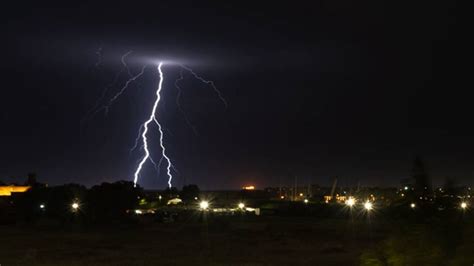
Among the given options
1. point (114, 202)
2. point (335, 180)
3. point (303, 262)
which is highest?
point (335, 180)

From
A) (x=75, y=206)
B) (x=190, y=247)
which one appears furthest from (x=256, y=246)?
(x=75, y=206)

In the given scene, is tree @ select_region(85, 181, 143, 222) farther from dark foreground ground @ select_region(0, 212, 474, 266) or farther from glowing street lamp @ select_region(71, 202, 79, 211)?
dark foreground ground @ select_region(0, 212, 474, 266)

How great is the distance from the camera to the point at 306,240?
36812 mm

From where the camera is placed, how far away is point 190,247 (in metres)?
32.9

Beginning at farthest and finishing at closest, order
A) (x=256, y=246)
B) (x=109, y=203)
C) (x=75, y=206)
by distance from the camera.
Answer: (x=109, y=203) → (x=75, y=206) → (x=256, y=246)

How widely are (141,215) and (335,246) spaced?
38301 millimetres

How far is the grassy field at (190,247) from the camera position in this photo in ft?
87.4

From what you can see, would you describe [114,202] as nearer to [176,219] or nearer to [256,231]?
[176,219]

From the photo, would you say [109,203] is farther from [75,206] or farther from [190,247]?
[190,247]

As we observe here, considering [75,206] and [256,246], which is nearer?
[256,246]

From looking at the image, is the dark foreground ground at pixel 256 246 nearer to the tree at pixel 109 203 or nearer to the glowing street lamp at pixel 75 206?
the tree at pixel 109 203

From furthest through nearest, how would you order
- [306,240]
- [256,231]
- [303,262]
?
[256,231], [306,240], [303,262]

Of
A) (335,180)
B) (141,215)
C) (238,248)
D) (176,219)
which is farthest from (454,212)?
(335,180)

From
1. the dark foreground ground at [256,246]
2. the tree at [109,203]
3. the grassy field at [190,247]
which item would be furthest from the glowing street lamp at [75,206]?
the grassy field at [190,247]
